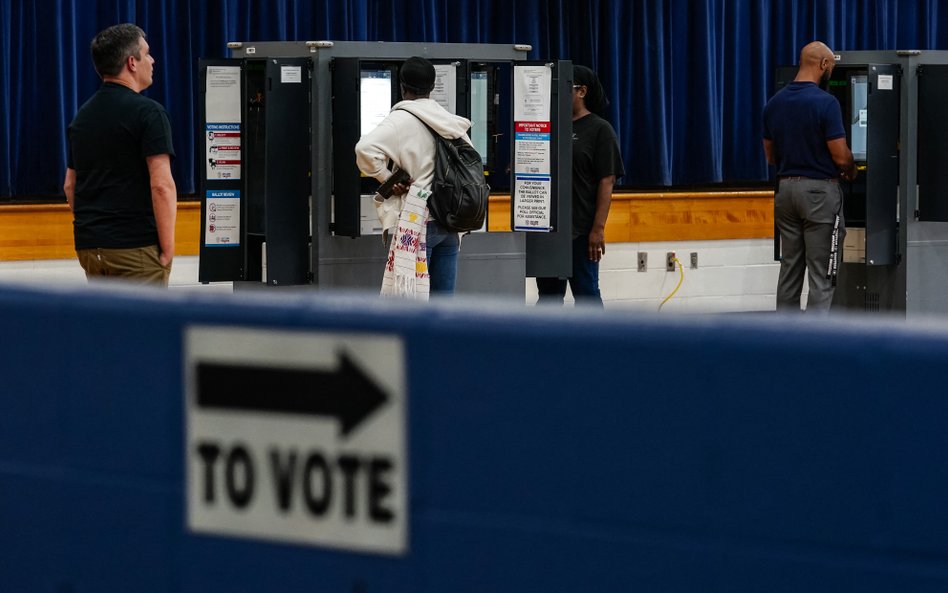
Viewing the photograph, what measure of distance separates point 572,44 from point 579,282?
10.2 feet

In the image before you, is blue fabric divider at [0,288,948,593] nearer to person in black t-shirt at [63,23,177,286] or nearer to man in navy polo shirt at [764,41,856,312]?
person in black t-shirt at [63,23,177,286]

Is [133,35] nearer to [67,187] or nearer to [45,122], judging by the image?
[67,187]

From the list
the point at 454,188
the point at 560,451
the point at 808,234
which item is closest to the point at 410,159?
the point at 454,188

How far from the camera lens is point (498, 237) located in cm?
682

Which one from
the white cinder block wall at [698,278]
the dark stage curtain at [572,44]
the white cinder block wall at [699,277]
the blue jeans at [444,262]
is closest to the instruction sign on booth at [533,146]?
the blue jeans at [444,262]

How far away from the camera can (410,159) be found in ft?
19.2

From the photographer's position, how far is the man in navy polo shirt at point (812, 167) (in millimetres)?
6984

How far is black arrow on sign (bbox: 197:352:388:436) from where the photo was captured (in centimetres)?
190

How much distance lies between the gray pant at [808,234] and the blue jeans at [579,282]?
93cm

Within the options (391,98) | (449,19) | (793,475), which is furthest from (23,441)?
(449,19)

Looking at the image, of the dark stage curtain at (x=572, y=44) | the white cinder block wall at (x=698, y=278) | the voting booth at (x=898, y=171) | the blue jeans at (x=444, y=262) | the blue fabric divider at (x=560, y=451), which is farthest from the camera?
the white cinder block wall at (x=698, y=278)

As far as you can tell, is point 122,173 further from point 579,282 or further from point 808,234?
point 808,234

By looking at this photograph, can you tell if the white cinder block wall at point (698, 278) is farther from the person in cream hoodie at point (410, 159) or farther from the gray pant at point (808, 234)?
the person in cream hoodie at point (410, 159)

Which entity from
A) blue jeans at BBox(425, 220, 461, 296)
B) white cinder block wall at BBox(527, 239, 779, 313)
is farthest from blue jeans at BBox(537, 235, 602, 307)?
white cinder block wall at BBox(527, 239, 779, 313)
